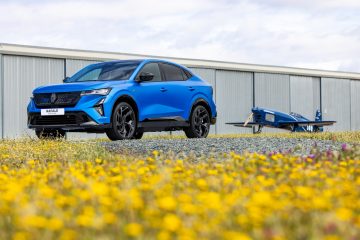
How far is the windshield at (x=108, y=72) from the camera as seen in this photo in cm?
1298

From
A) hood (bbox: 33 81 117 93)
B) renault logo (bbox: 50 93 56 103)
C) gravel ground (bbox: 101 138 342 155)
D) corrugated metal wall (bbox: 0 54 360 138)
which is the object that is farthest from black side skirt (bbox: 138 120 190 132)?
corrugated metal wall (bbox: 0 54 360 138)

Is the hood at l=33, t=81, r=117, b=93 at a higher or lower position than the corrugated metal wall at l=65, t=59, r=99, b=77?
lower

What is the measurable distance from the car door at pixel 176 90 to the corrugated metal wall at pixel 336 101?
21507mm

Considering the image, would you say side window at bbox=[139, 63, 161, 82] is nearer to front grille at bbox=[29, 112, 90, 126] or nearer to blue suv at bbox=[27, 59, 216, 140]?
blue suv at bbox=[27, 59, 216, 140]

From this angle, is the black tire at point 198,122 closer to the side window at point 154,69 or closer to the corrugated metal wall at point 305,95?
the side window at point 154,69

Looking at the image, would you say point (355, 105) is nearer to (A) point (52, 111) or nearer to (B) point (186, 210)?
(A) point (52, 111)

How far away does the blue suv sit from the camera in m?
12.0

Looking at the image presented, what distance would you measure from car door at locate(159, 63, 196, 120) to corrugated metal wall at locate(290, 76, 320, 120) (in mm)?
19180

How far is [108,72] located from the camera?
43.4 feet

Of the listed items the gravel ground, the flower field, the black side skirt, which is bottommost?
the flower field

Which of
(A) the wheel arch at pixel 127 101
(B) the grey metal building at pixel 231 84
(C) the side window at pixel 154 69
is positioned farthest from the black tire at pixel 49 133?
(B) the grey metal building at pixel 231 84

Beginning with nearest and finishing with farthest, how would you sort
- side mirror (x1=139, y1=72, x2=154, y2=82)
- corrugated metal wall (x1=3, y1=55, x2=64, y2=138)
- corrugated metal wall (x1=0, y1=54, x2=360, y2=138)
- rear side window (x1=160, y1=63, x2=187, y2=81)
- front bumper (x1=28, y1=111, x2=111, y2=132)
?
1. front bumper (x1=28, y1=111, x2=111, y2=132)
2. side mirror (x1=139, y1=72, x2=154, y2=82)
3. rear side window (x1=160, y1=63, x2=187, y2=81)
4. corrugated metal wall (x1=3, y1=55, x2=64, y2=138)
5. corrugated metal wall (x1=0, y1=54, x2=360, y2=138)

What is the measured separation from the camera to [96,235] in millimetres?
3475

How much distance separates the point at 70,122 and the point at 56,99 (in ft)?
1.93
